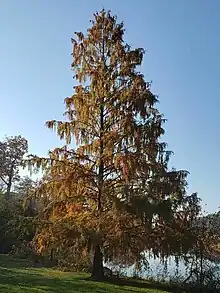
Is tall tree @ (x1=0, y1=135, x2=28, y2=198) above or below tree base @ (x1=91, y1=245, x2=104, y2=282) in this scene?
above

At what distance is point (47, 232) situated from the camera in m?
14.7

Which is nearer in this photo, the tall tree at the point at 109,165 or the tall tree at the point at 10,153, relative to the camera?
the tall tree at the point at 109,165

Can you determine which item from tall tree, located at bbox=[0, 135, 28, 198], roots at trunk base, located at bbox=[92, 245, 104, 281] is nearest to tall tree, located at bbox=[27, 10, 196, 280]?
roots at trunk base, located at bbox=[92, 245, 104, 281]

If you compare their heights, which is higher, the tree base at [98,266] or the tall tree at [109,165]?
the tall tree at [109,165]

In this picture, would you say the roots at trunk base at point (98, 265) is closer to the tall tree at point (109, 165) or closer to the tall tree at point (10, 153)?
the tall tree at point (109, 165)

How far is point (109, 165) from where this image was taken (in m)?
15.3

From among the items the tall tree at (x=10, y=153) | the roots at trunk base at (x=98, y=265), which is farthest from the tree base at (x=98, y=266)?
the tall tree at (x=10, y=153)

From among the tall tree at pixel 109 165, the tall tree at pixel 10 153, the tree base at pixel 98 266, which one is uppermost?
the tall tree at pixel 10 153

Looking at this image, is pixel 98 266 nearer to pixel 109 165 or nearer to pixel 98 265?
pixel 98 265

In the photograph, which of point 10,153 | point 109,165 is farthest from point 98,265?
point 10,153

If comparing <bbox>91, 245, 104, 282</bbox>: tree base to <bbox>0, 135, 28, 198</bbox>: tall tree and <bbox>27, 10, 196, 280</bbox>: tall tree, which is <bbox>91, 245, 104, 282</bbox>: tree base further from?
<bbox>0, 135, 28, 198</bbox>: tall tree

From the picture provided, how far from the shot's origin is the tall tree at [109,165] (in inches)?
544

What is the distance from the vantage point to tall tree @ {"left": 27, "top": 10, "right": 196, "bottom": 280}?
1382 cm

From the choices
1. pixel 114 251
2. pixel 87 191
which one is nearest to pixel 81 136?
pixel 87 191
